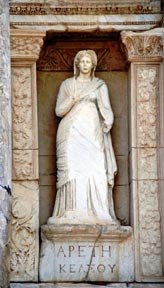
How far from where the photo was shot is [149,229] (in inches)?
610

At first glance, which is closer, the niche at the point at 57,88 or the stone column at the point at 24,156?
the stone column at the point at 24,156

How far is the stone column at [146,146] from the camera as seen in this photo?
50.7 ft

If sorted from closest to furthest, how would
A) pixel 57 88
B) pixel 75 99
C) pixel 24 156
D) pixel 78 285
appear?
pixel 78 285, pixel 24 156, pixel 75 99, pixel 57 88

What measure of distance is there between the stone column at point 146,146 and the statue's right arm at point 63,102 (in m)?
0.66

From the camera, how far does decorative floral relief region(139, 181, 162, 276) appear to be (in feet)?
50.7

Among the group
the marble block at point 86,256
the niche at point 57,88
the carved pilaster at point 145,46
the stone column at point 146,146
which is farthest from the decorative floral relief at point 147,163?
the carved pilaster at point 145,46

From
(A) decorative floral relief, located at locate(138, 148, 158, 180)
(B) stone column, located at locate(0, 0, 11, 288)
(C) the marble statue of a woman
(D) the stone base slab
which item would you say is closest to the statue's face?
(C) the marble statue of a woman

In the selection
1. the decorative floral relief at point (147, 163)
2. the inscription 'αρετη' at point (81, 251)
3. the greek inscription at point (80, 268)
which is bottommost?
the greek inscription at point (80, 268)

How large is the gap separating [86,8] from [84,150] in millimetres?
1531

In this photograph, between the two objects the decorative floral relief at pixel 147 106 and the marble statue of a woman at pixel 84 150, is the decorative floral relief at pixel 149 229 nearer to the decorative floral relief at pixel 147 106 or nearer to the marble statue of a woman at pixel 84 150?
the marble statue of a woman at pixel 84 150

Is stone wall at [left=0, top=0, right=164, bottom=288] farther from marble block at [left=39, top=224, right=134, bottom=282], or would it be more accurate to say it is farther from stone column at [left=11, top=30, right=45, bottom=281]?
marble block at [left=39, top=224, right=134, bottom=282]

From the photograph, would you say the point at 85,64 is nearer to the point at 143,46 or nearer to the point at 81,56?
the point at 81,56

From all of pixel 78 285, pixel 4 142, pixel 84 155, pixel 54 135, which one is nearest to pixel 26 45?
pixel 54 135

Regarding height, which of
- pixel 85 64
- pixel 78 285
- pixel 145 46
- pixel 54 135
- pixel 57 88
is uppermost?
pixel 145 46
